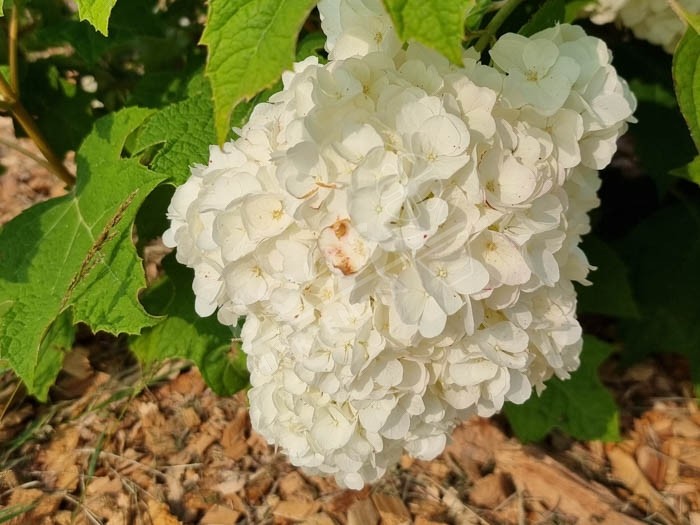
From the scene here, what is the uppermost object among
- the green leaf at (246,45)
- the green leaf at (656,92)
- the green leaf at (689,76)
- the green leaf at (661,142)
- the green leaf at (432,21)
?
the green leaf at (432,21)

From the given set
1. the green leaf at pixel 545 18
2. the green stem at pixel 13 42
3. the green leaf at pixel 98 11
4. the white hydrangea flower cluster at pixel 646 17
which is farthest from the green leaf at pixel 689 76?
the green stem at pixel 13 42

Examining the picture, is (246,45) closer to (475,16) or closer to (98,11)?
(98,11)

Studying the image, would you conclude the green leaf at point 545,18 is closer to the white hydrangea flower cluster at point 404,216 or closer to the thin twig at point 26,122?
the white hydrangea flower cluster at point 404,216

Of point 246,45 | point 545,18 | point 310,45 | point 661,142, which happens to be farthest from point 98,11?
point 661,142

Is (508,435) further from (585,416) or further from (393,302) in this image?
(393,302)

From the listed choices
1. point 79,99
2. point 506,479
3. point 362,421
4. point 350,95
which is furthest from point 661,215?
point 79,99

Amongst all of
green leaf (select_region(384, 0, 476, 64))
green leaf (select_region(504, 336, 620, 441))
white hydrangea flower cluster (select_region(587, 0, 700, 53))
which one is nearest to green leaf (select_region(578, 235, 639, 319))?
green leaf (select_region(504, 336, 620, 441))

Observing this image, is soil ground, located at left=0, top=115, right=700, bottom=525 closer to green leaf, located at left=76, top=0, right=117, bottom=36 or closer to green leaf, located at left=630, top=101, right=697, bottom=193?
green leaf, located at left=630, top=101, right=697, bottom=193
